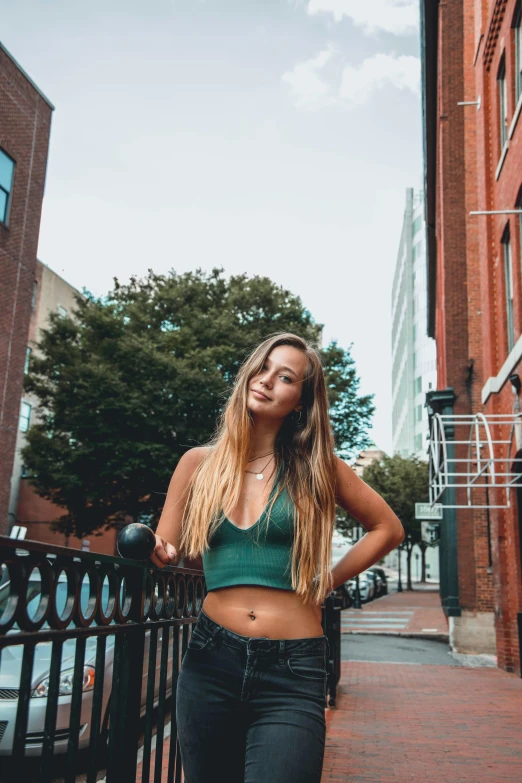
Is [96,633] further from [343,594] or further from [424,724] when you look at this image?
[343,594]

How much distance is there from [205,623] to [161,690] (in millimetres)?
729

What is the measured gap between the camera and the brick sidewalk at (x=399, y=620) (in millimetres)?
20312

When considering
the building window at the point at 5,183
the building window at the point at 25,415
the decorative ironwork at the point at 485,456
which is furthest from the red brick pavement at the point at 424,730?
the building window at the point at 25,415

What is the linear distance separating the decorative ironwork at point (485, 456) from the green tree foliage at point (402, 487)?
87.7 feet

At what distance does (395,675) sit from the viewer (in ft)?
38.1

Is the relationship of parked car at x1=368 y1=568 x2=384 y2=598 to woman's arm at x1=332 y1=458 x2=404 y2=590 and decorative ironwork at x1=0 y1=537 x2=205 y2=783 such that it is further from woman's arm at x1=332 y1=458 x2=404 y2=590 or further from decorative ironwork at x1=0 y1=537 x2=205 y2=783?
woman's arm at x1=332 y1=458 x2=404 y2=590

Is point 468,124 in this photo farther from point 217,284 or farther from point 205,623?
point 205,623

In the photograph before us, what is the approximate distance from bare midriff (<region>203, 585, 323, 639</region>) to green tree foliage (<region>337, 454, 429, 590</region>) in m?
42.6

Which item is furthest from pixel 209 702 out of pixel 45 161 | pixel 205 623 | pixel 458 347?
pixel 45 161

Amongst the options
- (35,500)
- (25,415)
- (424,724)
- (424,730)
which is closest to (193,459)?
(424,730)

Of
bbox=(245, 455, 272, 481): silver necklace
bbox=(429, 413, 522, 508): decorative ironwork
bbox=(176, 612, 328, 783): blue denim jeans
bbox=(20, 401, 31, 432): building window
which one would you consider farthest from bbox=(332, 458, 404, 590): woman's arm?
bbox=(20, 401, 31, 432): building window

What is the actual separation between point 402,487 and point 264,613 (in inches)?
1738

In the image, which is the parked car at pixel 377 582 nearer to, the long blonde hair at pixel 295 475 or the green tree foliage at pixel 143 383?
the green tree foliage at pixel 143 383

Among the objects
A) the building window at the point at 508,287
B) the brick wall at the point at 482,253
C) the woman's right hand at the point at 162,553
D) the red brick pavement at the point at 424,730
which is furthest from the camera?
the building window at the point at 508,287
